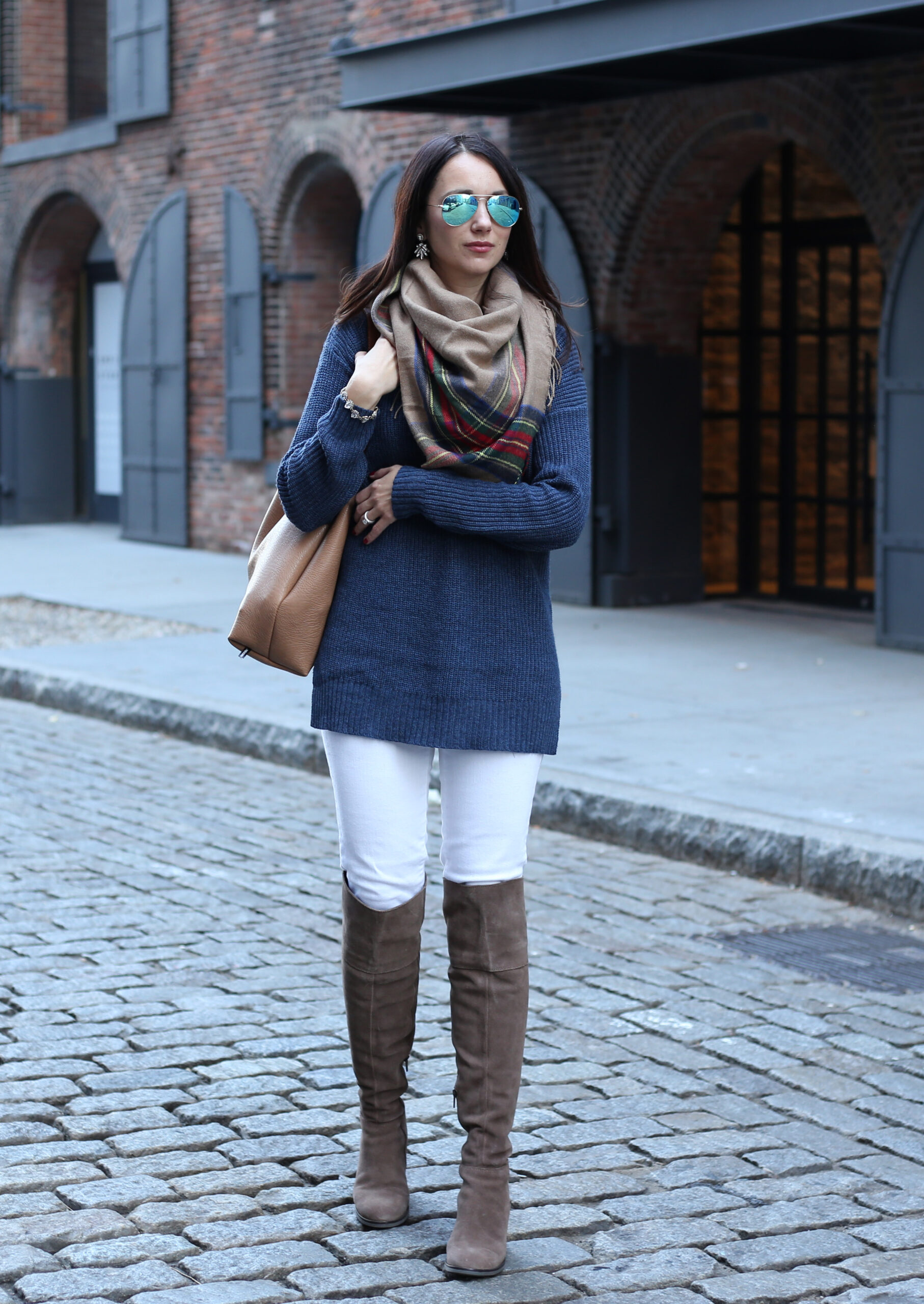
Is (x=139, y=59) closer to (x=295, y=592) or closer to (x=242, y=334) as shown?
(x=242, y=334)

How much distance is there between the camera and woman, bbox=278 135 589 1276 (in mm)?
3137

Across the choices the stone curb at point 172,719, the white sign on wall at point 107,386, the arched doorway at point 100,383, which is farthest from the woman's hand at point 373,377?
the white sign on wall at point 107,386

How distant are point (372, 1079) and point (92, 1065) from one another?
3.58 ft

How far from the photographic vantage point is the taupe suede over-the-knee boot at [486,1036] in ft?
10.5

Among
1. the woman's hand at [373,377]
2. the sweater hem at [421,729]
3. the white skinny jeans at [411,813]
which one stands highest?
the woman's hand at [373,377]

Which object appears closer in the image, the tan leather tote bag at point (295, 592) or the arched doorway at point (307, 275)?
the tan leather tote bag at point (295, 592)

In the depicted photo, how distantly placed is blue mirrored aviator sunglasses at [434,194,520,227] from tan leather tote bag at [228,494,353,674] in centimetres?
49

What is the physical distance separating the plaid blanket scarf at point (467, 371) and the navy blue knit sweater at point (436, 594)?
0.04m

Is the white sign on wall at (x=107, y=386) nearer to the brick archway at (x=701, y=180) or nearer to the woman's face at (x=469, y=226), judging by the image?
the brick archway at (x=701, y=180)

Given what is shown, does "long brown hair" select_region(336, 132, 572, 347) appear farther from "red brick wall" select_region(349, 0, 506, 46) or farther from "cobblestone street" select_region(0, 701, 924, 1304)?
"red brick wall" select_region(349, 0, 506, 46)

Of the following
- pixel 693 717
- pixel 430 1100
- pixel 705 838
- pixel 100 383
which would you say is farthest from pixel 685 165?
pixel 100 383

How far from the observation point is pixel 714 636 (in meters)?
11.4

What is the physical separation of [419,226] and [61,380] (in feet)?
60.2

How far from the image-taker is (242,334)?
16516 millimetres
